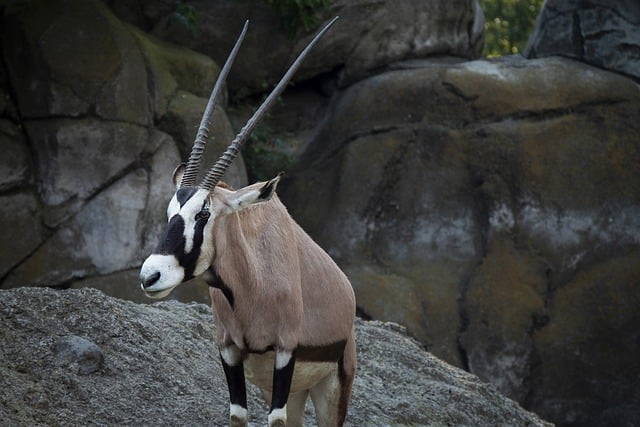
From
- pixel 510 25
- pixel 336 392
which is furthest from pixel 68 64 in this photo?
pixel 510 25

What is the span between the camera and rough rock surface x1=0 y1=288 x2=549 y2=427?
228 inches

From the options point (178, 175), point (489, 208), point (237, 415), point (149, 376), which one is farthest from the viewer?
point (489, 208)

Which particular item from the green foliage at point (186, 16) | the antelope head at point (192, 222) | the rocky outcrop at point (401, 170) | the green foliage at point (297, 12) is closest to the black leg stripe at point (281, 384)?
the antelope head at point (192, 222)

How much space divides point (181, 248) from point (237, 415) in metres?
0.91

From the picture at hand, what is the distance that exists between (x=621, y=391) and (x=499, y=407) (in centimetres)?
328

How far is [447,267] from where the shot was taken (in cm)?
1089

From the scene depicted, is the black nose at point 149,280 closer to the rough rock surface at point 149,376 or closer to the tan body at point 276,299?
the tan body at point 276,299

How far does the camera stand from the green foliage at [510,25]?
717 inches

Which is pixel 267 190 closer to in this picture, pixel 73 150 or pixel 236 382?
pixel 236 382

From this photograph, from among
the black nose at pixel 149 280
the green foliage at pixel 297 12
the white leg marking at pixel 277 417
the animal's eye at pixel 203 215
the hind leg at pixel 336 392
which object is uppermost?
the animal's eye at pixel 203 215

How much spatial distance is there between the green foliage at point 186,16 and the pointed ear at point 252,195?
19.9ft

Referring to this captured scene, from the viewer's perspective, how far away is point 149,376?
6344 mm

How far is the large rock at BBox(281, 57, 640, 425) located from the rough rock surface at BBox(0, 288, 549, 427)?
2492 millimetres

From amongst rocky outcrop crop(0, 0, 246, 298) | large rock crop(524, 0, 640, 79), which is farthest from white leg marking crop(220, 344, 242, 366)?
large rock crop(524, 0, 640, 79)
